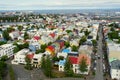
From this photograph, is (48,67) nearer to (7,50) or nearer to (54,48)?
(54,48)

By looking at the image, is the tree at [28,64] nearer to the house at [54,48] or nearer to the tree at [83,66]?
the house at [54,48]

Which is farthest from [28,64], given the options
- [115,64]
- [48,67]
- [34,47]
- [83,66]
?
[115,64]

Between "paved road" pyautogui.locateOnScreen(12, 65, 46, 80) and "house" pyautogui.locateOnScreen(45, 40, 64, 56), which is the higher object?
"house" pyautogui.locateOnScreen(45, 40, 64, 56)

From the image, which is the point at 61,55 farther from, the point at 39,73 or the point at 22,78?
the point at 22,78

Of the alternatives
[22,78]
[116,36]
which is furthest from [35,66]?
[116,36]

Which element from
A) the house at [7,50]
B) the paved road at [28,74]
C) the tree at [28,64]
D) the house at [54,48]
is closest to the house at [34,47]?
the house at [54,48]

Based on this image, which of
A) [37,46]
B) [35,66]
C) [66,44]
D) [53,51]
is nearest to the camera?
[35,66]

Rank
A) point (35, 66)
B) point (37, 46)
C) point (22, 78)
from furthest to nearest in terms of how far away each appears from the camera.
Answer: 1. point (37, 46)
2. point (35, 66)
3. point (22, 78)

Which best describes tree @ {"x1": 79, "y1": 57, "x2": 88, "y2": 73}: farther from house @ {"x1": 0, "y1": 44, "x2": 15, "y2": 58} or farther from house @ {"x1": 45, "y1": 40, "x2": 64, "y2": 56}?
house @ {"x1": 0, "y1": 44, "x2": 15, "y2": 58}

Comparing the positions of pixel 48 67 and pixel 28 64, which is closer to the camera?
pixel 48 67

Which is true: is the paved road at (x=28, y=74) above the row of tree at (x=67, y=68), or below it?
below

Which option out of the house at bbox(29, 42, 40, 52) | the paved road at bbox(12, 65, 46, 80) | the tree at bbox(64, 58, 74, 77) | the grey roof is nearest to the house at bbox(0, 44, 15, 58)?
the house at bbox(29, 42, 40, 52)
